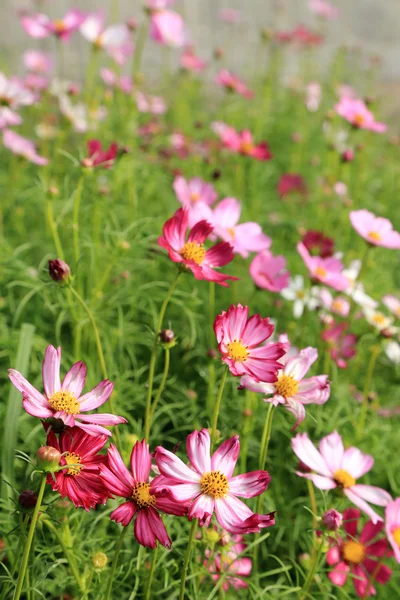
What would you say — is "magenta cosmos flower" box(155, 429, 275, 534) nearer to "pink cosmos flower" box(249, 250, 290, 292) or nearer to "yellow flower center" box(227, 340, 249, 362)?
"yellow flower center" box(227, 340, 249, 362)

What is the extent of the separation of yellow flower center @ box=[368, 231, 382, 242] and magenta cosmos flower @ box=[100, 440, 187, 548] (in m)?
0.65

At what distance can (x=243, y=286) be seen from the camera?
150 centimetres

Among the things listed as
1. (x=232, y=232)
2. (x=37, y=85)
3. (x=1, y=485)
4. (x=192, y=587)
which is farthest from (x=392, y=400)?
(x=37, y=85)

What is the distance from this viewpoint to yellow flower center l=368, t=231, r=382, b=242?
3.63 feet

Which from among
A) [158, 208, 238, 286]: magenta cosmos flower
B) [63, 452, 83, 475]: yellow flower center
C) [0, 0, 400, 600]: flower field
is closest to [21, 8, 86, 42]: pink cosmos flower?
[0, 0, 400, 600]: flower field

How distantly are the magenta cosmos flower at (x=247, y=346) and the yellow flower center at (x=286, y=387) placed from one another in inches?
2.9

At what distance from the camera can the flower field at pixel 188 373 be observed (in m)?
0.63

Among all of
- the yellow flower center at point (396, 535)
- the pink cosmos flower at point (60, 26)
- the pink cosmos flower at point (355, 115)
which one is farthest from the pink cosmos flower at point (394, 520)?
the pink cosmos flower at point (60, 26)

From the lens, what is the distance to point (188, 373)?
1251 millimetres

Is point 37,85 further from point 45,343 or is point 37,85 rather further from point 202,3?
point 202,3

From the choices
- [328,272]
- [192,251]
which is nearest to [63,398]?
[192,251]

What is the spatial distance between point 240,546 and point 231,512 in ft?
1.01

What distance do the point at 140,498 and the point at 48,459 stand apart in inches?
4.6

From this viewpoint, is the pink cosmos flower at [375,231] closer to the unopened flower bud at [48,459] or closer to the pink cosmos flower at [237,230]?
the pink cosmos flower at [237,230]
